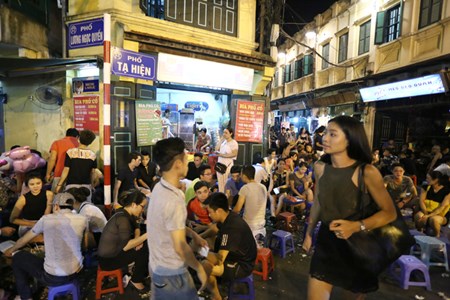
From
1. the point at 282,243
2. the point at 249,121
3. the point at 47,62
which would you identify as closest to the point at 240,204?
the point at 282,243

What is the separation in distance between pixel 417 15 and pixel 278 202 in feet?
35.3

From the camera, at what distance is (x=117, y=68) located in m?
5.30

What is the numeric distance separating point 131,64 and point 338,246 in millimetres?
5029

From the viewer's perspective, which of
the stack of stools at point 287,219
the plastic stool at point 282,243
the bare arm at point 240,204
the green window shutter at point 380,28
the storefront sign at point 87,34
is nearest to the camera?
the bare arm at point 240,204

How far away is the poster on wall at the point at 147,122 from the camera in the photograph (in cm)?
789

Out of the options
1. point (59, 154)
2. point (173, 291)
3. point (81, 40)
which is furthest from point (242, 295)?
point (81, 40)

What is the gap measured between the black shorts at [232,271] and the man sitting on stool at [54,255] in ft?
5.82

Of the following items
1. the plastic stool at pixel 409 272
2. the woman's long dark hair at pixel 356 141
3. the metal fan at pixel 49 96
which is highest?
the metal fan at pixel 49 96

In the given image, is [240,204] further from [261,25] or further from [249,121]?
[261,25]

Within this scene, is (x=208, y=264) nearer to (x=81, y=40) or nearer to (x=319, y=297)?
(x=319, y=297)

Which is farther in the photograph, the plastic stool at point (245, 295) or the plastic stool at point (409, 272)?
the plastic stool at point (409, 272)

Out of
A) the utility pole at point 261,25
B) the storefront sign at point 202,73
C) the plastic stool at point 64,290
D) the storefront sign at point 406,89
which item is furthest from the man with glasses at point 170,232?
the storefront sign at point 406,89

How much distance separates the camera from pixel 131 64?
5648 millimetres

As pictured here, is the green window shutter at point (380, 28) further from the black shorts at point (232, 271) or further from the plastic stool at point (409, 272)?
the black shorts at point (232, 271)
